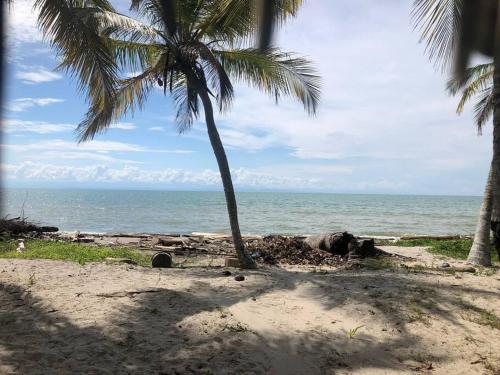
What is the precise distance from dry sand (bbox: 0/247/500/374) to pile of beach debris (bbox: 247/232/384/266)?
3.69m

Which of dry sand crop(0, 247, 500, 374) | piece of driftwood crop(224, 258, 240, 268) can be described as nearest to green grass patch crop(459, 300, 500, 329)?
dry sand crop(0, 247, 500, 374)

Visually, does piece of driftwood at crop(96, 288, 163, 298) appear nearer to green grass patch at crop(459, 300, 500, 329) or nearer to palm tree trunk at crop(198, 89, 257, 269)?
palm tree trunk at crop(198, 89, 257, 269)

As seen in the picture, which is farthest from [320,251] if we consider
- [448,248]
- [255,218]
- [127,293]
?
[255,218]

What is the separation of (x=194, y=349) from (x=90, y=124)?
7124 mm

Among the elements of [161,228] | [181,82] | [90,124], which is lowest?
[161,228]

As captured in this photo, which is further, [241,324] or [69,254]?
[69,254]

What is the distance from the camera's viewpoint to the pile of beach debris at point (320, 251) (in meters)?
11.1

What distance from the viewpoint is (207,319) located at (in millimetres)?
5324

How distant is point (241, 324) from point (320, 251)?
6.98m

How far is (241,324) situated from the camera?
5.26 metres

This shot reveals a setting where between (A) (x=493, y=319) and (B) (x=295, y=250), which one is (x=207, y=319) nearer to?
(A) (x=493, y=319)

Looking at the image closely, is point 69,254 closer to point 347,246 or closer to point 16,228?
point 16,228

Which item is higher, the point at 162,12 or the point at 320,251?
the point at 162,12

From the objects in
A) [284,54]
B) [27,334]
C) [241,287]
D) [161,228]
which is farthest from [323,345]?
[161,228]
